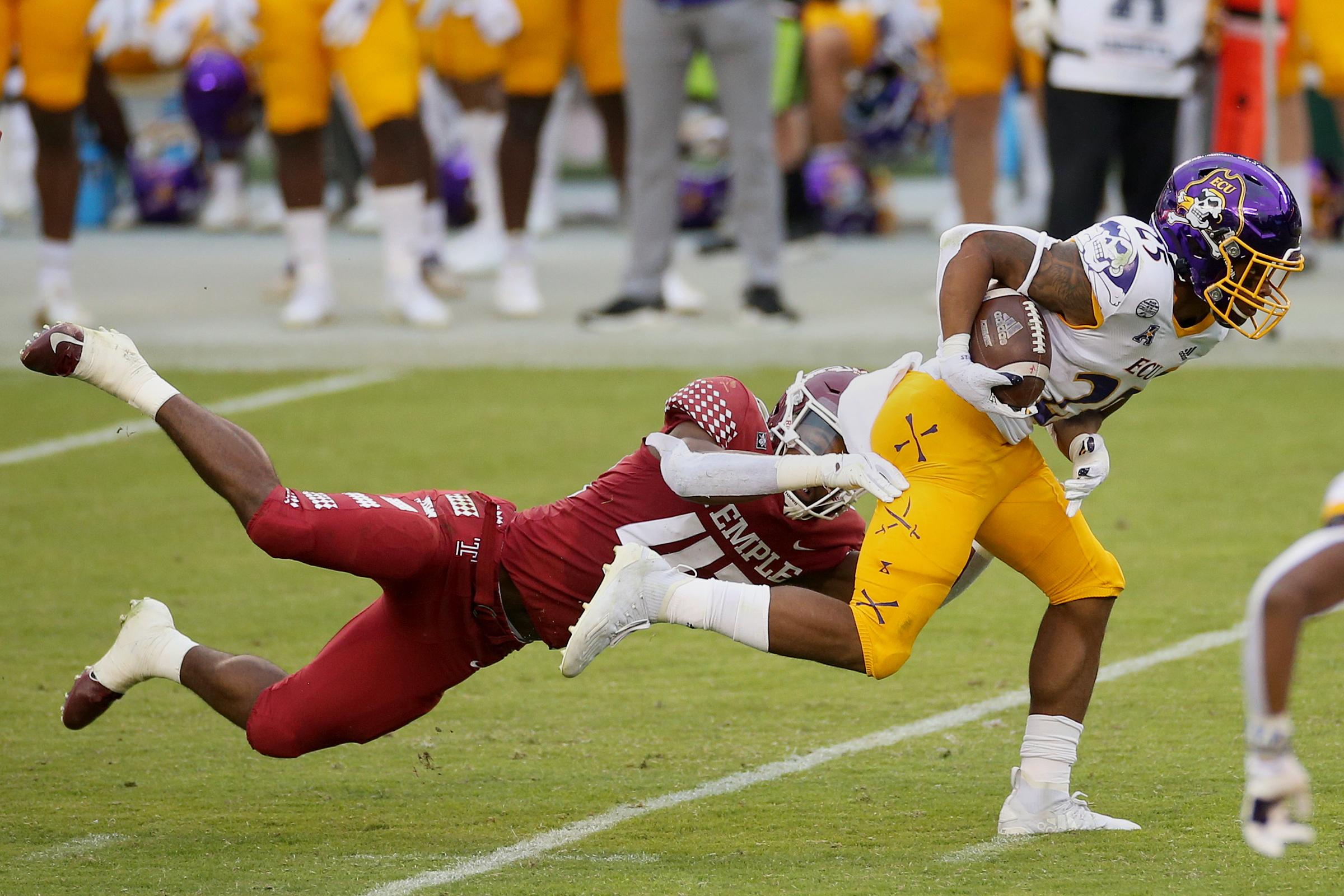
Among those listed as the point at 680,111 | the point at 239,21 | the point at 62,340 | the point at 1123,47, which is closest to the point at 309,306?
the point at 239,21

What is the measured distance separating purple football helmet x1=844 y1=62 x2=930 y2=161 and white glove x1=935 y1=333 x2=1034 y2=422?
397 inches

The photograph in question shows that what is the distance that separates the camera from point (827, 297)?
1020 cm

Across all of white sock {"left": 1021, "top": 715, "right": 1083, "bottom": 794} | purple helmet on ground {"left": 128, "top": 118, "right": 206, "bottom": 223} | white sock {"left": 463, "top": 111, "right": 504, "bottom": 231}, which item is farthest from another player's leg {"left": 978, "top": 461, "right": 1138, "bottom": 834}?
purple helmet on ground {"left": 128, "top": 118, "right": 206, "bottom": 223}

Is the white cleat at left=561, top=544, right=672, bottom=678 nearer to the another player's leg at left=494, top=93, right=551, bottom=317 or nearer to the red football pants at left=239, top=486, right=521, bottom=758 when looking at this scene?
the red football pants at left=239, top=486, right=521, bottom=758

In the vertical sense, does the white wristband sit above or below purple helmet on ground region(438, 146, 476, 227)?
above

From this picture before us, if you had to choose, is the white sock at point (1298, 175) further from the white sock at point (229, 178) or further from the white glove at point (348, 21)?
the white sock at point (229, 178)

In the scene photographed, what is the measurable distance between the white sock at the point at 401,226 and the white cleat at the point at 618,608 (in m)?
5.76

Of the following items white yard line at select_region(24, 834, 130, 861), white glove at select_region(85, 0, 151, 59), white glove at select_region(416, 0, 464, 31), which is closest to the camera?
white yard line at select_region(24, 834, 130, 861)

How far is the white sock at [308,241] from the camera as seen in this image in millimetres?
9148

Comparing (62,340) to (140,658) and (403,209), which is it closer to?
(140,658)

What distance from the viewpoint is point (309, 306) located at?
943 cm

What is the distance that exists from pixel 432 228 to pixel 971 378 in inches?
286

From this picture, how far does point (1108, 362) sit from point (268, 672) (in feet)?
6.10

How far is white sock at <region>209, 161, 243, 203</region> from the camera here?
44.5 feet
